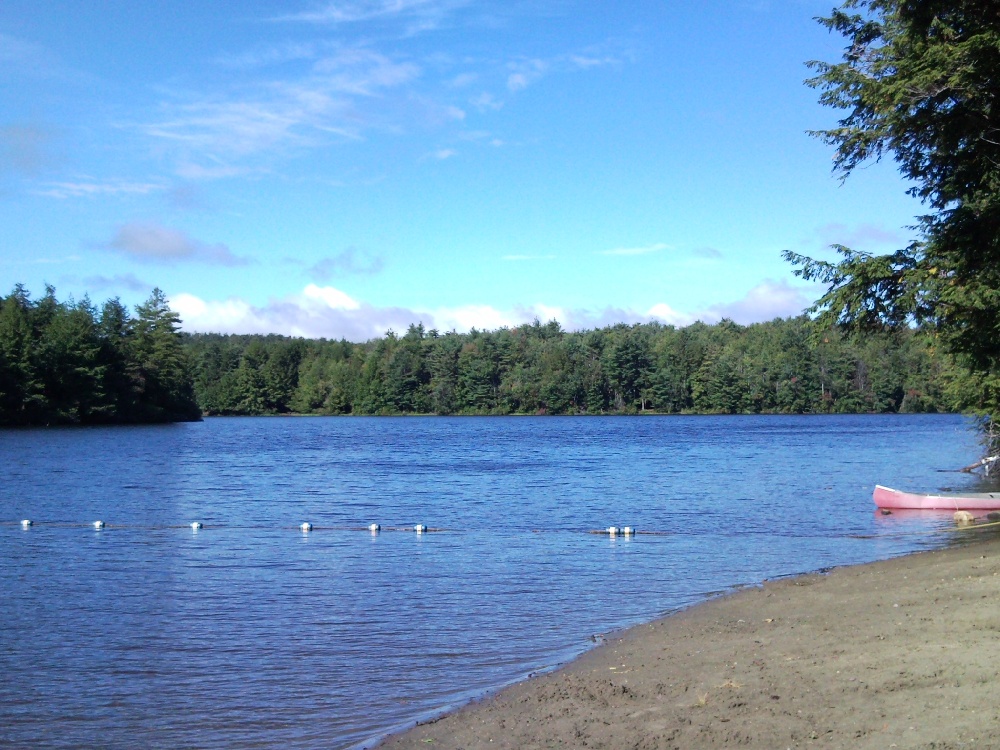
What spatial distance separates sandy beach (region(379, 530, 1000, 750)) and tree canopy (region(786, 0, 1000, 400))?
455 centimetres

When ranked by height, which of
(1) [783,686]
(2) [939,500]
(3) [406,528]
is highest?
(1) [783,686]

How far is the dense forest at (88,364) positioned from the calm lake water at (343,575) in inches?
2002

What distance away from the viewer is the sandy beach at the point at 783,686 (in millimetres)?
7266

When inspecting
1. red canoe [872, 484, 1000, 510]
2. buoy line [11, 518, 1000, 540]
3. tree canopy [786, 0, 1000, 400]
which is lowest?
buoy line [11, 518, 1000, 540]

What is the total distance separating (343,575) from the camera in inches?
758

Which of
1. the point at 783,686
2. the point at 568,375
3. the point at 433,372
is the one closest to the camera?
the point at 783,686

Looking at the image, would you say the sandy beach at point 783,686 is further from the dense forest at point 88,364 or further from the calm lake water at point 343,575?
the dense forest at point 88,364

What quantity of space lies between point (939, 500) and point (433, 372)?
133032mm

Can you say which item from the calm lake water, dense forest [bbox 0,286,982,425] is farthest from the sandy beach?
dense forest [bbox 0,286,982,425]

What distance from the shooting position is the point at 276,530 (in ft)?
87.2

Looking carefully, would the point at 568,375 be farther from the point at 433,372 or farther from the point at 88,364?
the point at 88,364

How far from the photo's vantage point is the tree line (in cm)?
14212

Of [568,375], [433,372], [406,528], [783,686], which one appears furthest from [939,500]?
[433,372]

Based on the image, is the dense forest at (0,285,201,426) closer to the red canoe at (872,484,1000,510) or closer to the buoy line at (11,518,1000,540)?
the buoy line at (11,518,1000,540)
